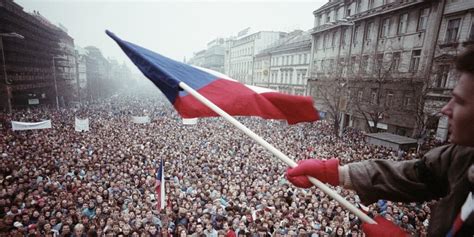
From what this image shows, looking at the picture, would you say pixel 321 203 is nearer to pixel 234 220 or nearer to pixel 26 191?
pixel 234 220

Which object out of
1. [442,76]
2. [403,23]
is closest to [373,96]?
[442,76]

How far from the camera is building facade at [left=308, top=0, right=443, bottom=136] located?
835 inches

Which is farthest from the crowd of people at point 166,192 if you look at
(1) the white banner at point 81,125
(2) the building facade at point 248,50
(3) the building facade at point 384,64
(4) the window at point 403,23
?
(2) the building facade at point 248,50

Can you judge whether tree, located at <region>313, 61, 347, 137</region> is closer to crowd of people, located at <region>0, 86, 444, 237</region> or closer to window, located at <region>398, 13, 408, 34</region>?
window, located at <region>398, 13, 408, 34</region>

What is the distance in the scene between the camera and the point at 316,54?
36750mm

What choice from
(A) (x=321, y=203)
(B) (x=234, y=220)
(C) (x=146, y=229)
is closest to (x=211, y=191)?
(B) (x=234, y=220)

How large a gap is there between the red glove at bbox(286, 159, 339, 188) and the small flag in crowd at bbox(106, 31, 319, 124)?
1165mm

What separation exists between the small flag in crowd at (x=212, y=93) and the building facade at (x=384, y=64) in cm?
1902

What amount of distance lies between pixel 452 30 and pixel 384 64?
512 centimetres

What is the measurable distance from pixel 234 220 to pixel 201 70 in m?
5.41

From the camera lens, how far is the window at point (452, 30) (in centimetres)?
1896

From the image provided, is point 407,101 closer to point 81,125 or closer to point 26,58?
point 81,125

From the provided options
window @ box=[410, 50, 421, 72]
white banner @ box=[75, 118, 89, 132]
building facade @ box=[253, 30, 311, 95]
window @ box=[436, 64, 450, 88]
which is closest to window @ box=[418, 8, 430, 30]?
window @ box=[410, 50, 421, 72]

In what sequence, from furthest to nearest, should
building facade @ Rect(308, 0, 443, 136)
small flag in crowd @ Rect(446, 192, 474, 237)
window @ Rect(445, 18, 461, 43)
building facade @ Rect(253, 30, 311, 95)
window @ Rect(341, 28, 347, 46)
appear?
1. building facade @ Rect(253, 30, 311, 95)
2. window @ Rect(341, 28, 347, 46)
3. building facade @ Rect(308, 0, 443, 136)
4. window @ Rect(445, 18, 461, 43)
5. small flag in crowd @ Rect(446, 192, 474, 237)
